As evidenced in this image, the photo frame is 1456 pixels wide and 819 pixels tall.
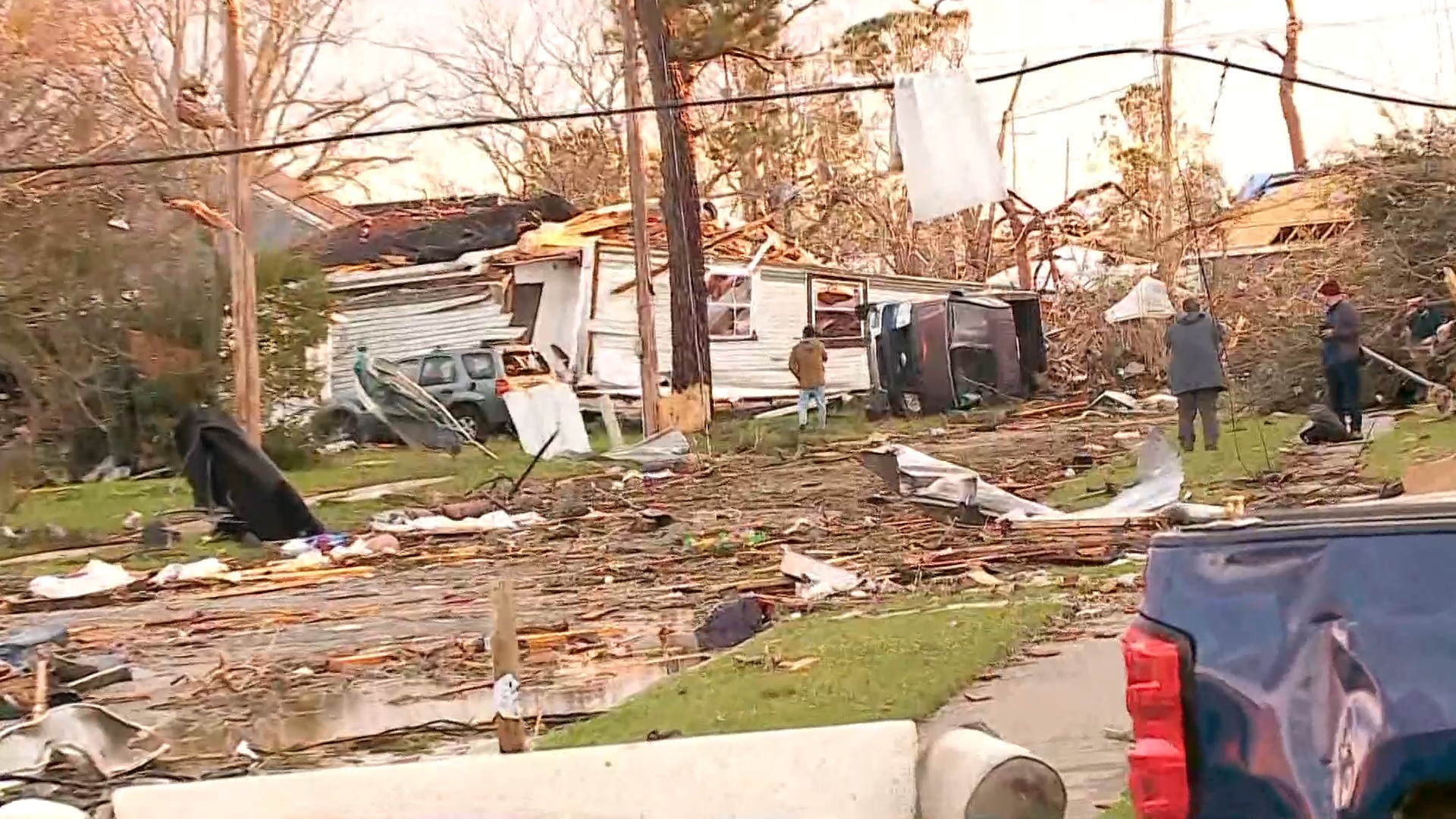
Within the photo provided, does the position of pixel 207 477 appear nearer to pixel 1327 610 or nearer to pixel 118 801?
pixel 118 801

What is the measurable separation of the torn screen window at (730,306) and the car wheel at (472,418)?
Answer: 6.44 meters

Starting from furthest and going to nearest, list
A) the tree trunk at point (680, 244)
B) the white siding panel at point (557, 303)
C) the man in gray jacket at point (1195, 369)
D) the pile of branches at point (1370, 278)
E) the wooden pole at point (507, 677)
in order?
the white siding panel at point (557, 303), the tree trunk at point (680, 244), the pile of branches at point (1370, 278), the man in gray jacket at point (1195, 369), the wooden pole at point (507, 677)

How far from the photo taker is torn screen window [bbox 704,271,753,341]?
35.3 meters

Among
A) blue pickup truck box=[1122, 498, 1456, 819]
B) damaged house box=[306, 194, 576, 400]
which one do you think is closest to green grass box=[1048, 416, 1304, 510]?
blue pickup truck box=[1122, 498, 1456, 819]

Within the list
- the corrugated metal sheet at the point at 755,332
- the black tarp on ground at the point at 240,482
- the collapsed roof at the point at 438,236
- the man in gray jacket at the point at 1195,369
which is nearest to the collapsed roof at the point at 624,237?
the corrugated metal sheet at the point at 755,332

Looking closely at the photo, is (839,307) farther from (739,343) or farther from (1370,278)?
(1370,278)

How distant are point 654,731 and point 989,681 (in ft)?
5.66

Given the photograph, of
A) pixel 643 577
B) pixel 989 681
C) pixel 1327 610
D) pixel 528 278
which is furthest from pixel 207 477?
pixel 528 278

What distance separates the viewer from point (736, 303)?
3559cm

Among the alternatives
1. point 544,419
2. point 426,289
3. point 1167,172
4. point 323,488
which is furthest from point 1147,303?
point 323,488

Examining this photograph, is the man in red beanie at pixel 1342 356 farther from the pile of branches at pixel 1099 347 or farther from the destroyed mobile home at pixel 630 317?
the pile of branches at pixel 1099 347

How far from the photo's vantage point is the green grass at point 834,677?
7.38 m

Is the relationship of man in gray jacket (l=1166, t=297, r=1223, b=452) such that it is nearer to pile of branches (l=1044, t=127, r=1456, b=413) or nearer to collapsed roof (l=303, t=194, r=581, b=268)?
pile of branches (l=1044, t=127, r=1456, b=413)

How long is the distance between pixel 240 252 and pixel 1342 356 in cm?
1238
